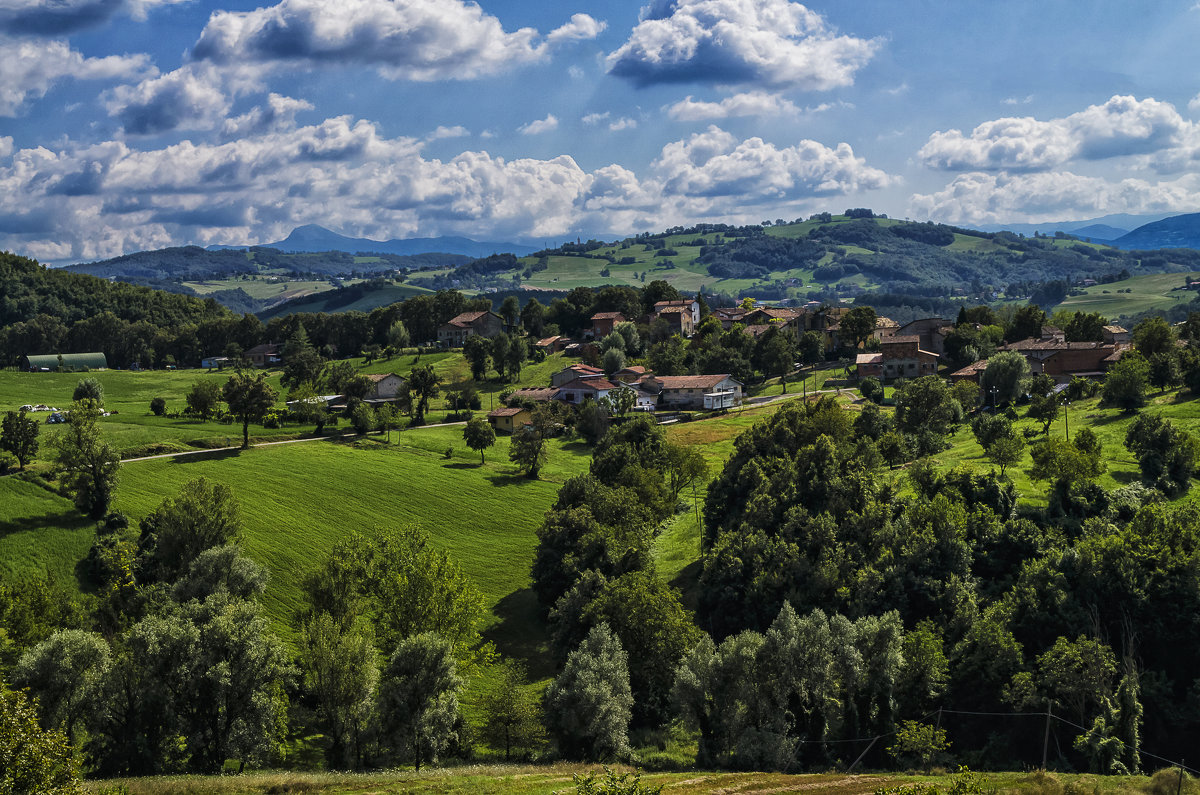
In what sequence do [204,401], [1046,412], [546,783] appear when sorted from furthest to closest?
1. [204,401]
2. [1046,412]
3. [546,783]

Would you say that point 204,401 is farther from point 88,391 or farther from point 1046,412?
point 1046,412

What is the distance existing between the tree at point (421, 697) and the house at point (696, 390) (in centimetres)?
8246

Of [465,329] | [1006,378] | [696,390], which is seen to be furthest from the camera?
[465,329]

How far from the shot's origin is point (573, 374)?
426 ft

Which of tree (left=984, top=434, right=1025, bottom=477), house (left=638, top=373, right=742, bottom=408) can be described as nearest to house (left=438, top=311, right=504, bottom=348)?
house (left=638, top=373, right=742, bottom=408)

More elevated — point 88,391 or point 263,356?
point 263,356

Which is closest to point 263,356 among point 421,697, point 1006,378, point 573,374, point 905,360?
point 573,374

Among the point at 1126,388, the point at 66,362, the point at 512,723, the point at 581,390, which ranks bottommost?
the point at 512,723

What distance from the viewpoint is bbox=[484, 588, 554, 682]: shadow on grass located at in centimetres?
5322

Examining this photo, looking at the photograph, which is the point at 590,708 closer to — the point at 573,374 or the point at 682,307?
the point at 573,374

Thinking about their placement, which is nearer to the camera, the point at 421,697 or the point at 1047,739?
the point at 1047,739

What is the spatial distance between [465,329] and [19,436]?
105 metres

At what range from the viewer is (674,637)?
1838 inches

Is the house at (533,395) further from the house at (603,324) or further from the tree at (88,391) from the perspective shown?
the tree at (88,391)
